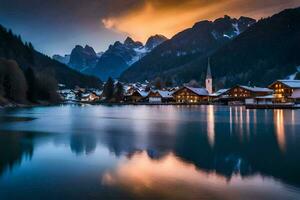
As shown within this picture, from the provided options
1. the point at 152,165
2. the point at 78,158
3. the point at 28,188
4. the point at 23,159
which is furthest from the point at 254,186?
the point at 23,159

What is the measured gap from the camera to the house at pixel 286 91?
101250mm

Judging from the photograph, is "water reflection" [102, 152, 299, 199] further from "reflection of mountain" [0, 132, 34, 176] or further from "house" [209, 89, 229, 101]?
"house" [209, 89, 229, 101]

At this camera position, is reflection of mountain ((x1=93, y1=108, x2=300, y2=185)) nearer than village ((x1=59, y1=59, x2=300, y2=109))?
Yes

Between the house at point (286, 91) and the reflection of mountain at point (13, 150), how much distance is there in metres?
89.6

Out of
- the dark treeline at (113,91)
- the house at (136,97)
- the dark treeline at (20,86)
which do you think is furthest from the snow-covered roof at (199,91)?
the dark treeline at (20,86)

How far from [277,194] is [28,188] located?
7.86 meters

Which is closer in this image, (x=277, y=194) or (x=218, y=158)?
(x=277, y=194)

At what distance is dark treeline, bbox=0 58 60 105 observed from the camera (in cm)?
9594

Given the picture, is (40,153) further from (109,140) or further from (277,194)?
(277,194)

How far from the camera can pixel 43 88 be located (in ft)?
390

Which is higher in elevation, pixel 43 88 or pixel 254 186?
pixel 43 88

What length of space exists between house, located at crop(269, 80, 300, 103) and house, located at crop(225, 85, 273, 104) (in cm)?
763

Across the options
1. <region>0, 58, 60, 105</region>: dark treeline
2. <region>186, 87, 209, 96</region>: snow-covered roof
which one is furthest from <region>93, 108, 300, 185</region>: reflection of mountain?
<region>186, 87, 209, 96</region>: snow-covered roof

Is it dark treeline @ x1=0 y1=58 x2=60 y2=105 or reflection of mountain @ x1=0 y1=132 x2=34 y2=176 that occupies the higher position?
dark treeline @ x1=0 y1=58 x2=60 y2=105
